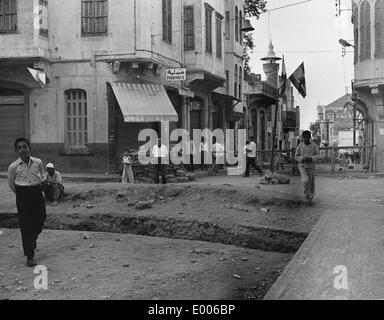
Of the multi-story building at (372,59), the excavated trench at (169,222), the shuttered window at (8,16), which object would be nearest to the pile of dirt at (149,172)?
the excavated trench at (169,222)

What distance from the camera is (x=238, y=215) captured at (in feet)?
36.3

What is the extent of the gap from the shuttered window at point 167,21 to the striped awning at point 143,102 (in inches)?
89.8

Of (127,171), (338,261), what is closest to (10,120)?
(127,171)

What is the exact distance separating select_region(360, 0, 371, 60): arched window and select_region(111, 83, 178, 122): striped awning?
8.68m

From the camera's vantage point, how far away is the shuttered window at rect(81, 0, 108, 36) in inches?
824

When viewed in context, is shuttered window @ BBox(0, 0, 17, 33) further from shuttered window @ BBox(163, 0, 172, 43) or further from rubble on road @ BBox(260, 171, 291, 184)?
rubble on road @ BBox(260, 171, 291, 184)

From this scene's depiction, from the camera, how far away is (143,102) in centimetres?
2095

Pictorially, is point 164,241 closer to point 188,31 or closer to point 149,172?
point 149,172

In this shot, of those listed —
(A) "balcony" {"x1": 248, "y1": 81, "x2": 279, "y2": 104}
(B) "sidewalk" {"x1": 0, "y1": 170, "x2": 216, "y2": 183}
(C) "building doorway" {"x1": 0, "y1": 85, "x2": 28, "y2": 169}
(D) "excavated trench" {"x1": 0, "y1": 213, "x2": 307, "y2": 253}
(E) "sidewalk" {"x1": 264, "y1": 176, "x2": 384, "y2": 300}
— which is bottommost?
(D) "excavated trench" {"x1": 0, "y1": 213, "x2": 307, "y2": 253}

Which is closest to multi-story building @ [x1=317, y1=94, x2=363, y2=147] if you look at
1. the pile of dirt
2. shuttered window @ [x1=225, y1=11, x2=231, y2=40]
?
shuttered window @ [x1=225, y1=11, x2=231, y2=40]

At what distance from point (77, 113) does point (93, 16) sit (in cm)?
354

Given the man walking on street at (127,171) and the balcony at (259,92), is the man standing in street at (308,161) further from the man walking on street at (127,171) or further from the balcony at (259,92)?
the balcony at (259,92)

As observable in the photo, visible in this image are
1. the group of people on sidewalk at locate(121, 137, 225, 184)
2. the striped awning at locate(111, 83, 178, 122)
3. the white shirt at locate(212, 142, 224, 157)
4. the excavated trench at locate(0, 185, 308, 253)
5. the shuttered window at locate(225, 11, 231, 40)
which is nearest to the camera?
the excavated trench at locate(0, 185, 308, 253)

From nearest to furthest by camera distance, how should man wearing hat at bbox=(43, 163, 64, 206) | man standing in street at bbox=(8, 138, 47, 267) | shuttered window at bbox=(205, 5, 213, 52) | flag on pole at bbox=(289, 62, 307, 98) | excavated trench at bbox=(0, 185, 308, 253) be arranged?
man standing in street at bbox=(8, 138, 47, 267), excavated trench at bbox=(0, 185, 308, 253), man wearing hat at bbox=(43, 163, 64, 206), flag on pole at bbox=(289, 62, 307, 98), shuttered window at bbox=(205, 5, 213, 52)
